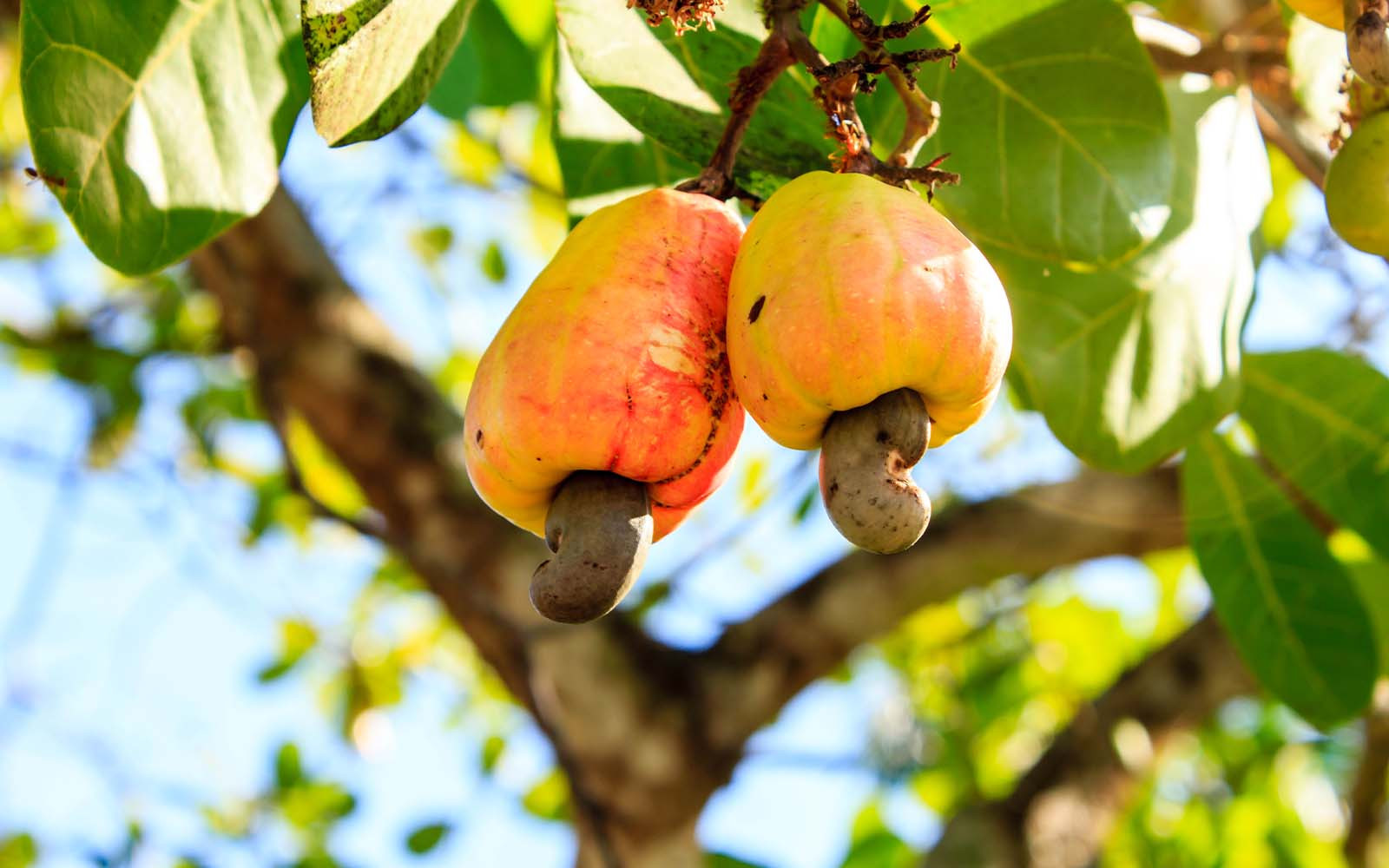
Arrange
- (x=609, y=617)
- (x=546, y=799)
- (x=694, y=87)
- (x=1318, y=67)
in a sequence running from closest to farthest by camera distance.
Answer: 1. (x=694, y=87)
2. (x=1318, y=67)
3. (x=609, y=617)
4. (x=546, y=799)

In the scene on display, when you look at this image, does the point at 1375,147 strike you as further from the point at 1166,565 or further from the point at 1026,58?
the point at 1166,565

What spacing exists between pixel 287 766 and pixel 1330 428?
88.6 inches

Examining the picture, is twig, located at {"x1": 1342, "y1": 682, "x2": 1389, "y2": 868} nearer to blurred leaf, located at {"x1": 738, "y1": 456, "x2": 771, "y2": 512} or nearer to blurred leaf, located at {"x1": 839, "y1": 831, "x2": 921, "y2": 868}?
blurred leaf, located at {"x1": 839, "y1": 831, "x2": 921, "y2": 868}

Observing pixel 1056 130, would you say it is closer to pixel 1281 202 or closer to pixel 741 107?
pixel 741 107

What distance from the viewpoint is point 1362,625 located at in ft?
5.65

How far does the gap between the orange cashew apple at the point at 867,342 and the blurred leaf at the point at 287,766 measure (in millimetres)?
2416

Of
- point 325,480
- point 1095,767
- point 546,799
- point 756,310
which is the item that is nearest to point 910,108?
point 756,310

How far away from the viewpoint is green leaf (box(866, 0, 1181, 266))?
1.04 m

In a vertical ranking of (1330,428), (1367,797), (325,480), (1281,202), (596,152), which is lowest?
(1367,797)

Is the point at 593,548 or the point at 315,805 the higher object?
the point at 593,548

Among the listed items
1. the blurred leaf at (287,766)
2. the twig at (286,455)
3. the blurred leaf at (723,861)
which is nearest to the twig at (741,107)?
the twig at (286,455)

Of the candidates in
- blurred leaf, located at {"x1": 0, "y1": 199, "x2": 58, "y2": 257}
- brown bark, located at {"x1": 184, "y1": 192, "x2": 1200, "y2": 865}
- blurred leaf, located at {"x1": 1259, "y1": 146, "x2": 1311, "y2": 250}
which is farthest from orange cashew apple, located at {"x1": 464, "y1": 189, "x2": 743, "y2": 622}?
blurred leaf, located at {"x1": 0, "y1": 199, "x2": 58, "y2": 257}

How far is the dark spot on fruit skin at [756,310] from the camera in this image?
0.75 m

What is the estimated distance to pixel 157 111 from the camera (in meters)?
0.97
